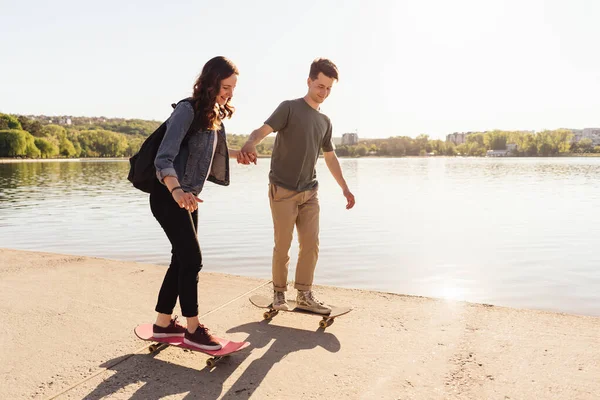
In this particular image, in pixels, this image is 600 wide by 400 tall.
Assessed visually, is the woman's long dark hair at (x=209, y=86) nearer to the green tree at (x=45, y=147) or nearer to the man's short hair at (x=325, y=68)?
the man's short hair at (x=325, y=68)

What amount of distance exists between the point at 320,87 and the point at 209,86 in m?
1.39

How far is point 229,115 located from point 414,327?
8.03 ft

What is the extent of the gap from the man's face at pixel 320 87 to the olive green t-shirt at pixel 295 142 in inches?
4.2

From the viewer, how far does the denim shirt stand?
137 inches

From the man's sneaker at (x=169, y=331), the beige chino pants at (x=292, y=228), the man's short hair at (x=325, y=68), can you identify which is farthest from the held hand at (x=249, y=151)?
the man's sneaker at (x=169, y=331)

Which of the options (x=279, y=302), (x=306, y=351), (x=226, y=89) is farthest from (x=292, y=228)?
(x=226, y=89)

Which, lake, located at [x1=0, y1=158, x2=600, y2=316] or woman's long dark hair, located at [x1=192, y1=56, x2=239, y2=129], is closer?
woman's long dark hair, located at [x1=192, y1=56, x2=239, y2=129]

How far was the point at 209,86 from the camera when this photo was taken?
3.64 metres

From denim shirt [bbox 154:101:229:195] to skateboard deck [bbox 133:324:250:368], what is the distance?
3.81 feet

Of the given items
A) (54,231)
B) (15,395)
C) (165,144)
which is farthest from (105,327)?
(54,231)

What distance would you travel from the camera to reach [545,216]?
19.1 m

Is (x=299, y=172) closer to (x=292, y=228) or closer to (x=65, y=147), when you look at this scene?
(x=292, y=228)

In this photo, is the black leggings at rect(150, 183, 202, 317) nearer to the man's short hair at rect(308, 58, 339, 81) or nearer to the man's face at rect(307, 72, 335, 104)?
the man's face at rect(307, 72, 335, 104)

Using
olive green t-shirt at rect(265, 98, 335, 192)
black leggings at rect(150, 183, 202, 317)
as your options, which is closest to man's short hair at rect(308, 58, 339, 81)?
olive green t-shirt at rect(265, 98, 335, 192)
